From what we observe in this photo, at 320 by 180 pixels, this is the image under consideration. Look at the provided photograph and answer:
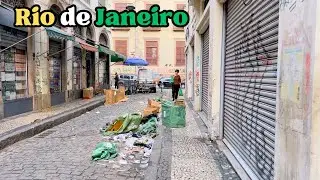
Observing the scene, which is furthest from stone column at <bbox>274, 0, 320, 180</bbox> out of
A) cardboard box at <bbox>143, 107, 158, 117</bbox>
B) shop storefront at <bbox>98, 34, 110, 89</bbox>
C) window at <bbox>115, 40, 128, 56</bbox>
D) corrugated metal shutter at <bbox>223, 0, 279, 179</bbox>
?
window at <bbox>115, 40, 128, 56</bbox>

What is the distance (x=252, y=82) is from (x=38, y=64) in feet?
33.1

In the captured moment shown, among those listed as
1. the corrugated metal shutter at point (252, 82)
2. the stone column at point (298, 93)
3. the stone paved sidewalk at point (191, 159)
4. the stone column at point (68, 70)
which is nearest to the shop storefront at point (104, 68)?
the stone column at point (68, 70)

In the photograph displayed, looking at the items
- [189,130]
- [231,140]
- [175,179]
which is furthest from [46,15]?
[175,179]

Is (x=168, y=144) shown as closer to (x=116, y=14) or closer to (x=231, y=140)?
(x=231, y=140)

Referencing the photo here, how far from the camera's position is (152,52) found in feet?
128

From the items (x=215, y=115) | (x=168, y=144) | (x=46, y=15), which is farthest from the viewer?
(x=46, y=15)

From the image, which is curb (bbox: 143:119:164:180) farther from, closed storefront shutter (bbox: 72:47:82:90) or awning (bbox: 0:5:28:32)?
closed storefront shutter (bbox: 72:47:82:90)

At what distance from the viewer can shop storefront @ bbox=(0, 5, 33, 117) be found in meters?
10.8

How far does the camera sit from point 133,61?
2666cm

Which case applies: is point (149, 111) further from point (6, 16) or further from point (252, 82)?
point (252, 82)

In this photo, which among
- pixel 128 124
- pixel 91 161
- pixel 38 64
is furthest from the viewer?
pixel 38 64

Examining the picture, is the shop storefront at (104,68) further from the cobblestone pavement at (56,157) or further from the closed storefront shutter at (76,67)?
the cobblestone pavement at (56,157)

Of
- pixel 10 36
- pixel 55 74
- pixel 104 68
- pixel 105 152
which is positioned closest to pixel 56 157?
pixel 105 152

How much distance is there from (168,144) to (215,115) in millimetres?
1271
